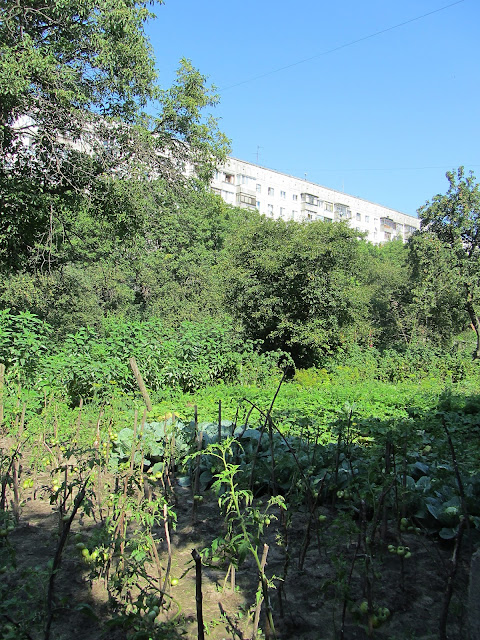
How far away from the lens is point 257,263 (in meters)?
14.6

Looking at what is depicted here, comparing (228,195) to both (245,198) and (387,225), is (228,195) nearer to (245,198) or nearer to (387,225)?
(245,198)

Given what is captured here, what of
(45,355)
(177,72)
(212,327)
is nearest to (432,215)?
(177,72)

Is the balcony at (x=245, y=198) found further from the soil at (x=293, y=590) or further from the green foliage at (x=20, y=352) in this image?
the soil at (x=293, y=590)

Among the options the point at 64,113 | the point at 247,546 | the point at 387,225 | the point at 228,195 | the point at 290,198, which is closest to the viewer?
the point at 247,546

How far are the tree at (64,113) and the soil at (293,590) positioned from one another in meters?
6.78

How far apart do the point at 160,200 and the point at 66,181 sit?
5.80ft

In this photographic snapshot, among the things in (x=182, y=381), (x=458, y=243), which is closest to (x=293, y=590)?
(x=182, y=381)

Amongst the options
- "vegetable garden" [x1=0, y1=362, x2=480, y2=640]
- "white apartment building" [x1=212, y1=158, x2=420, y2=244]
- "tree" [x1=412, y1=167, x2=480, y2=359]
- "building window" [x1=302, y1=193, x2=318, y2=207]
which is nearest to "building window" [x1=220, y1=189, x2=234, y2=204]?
"white apartment building" [x1=212, y1=158, x2=420, y2=244]

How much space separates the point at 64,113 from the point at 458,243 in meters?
14.3

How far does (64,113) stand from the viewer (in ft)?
28.0

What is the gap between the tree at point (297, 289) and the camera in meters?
14.0

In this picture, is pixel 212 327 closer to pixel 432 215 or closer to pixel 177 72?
pixel 177 72

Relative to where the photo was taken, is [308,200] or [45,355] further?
[308,200]

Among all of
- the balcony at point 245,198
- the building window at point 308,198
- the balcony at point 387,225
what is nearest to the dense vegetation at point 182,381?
the balcony at point 245,198
